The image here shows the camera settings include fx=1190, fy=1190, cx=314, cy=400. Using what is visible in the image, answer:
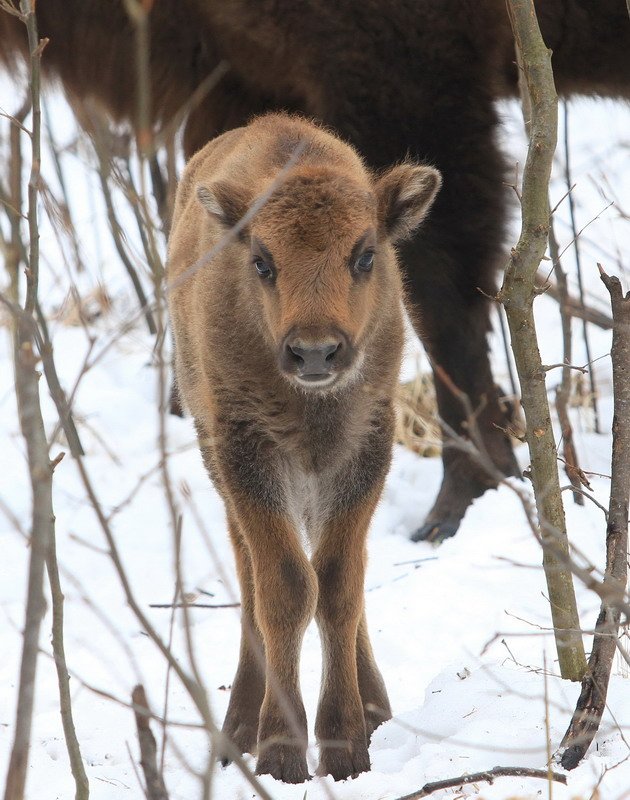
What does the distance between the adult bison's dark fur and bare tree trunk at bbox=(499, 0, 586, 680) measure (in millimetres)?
2218

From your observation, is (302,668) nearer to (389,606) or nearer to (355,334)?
(389,606)

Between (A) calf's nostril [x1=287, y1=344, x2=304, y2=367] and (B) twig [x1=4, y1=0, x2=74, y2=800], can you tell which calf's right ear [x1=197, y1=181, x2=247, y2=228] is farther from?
(B) twig [x1=4, y1=0, x2=74, y2=800]

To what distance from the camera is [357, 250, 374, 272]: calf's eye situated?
12.8ft

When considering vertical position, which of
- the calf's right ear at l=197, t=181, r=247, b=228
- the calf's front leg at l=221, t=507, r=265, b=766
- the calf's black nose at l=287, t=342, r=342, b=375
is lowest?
the calf's front leg at l=221, t=507, r=265, b=766

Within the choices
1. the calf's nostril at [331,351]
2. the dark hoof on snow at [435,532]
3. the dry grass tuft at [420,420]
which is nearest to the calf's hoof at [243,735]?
the calf's nostril at [331,351]

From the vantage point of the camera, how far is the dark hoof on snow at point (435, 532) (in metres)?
6.39

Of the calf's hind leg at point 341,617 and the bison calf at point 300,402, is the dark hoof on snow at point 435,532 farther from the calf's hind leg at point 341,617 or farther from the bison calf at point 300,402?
the calf's hind leg at point 341,617

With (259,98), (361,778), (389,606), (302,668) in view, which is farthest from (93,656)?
(259,98)

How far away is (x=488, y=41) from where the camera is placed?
591 cm

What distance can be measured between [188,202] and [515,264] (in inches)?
67.6

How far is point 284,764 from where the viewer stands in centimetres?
389

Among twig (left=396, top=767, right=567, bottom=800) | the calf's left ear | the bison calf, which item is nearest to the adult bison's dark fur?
the bison calf

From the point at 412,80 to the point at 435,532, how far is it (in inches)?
92.9

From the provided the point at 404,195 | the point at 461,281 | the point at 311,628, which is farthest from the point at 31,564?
the point at 461,281
